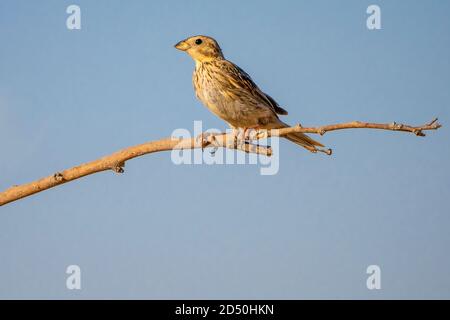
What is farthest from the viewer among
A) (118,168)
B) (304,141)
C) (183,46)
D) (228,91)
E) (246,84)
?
(183,46)

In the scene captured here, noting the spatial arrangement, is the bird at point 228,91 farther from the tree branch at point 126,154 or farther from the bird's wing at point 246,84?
the tree branch at point 126,154

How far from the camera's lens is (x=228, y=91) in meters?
11.3

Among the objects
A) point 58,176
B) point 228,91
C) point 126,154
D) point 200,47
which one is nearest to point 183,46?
point 200,47

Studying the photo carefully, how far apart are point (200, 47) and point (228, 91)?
1069 millimetres

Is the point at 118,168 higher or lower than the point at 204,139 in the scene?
lower

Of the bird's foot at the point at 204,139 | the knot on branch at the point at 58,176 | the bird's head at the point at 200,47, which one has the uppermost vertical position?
the bird's head at the point at 200,47

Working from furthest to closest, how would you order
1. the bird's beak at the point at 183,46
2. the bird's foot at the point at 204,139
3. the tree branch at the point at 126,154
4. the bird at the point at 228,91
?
the bird's beak at the point at 183,46 < the bird at the point at 228,91 < the bird's foot at the point at 204,139 < the tree branch at the point at 126,154

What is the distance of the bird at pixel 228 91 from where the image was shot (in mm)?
11281

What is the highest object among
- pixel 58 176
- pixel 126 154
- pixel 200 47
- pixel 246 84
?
pixel 200 47

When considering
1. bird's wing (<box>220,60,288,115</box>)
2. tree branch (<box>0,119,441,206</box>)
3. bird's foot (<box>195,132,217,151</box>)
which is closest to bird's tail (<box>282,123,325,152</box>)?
tree branch (<box>0,119,441,206</box>)

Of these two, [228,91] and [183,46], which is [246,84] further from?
[183,46]

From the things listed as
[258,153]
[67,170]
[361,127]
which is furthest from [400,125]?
[67,170]

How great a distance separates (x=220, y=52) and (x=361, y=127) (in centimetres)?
541

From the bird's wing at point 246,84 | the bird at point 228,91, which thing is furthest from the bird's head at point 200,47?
the bird's wing at point 246,84
